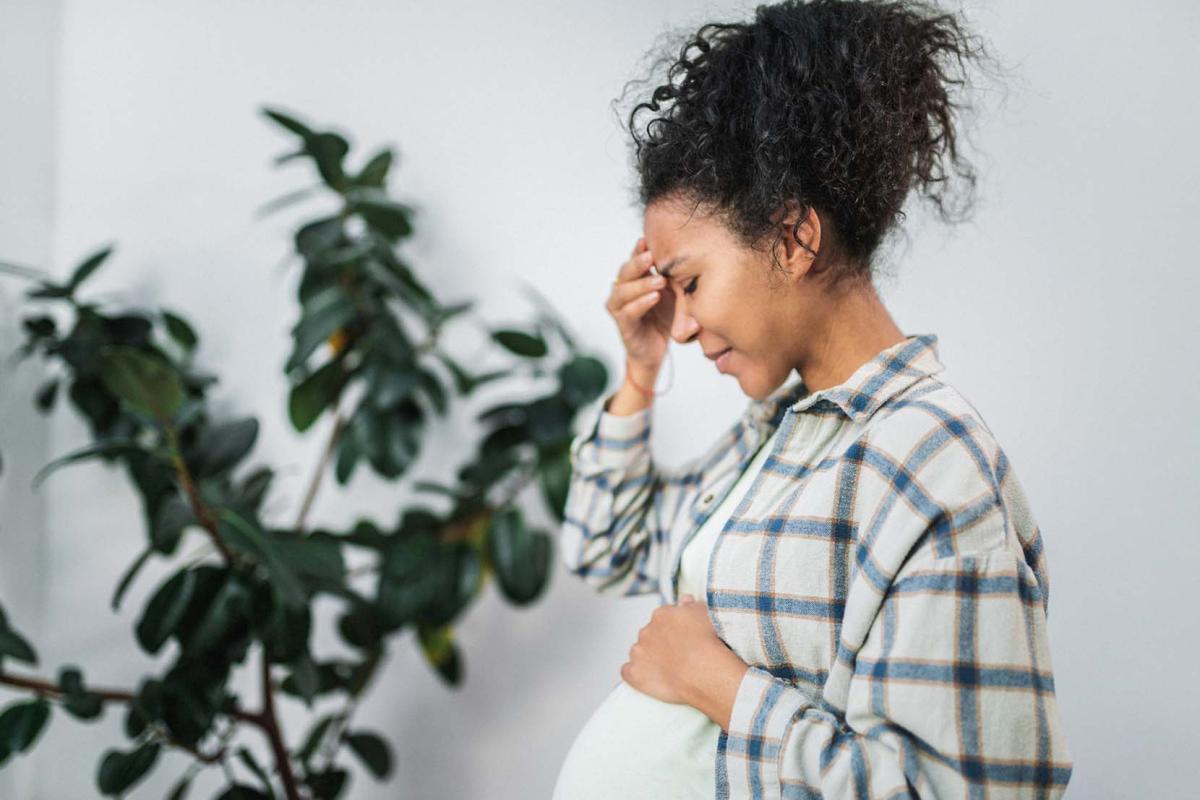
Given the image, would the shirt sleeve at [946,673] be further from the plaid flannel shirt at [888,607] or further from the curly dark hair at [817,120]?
the curly dark hair at [817,120]

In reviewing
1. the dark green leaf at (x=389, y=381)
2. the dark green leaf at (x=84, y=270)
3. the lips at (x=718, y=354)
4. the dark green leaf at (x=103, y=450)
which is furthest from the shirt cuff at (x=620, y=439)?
the dark green leaf at (x=84, y=270)

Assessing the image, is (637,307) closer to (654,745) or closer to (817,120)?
(817,120)

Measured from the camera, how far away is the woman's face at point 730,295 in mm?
892

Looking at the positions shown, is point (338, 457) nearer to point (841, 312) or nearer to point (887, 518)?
point (841, 312)

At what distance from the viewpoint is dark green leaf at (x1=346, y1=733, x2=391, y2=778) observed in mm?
1714

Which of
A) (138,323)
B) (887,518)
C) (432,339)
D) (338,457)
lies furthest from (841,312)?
(138,323)

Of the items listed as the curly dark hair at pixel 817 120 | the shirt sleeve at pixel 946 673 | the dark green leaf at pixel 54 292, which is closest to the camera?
the shirt sleeve at pixel 946 673

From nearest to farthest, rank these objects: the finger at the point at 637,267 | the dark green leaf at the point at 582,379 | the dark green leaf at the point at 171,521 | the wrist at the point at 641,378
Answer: the finger at the point at 637,267
the wrist at the point at 641,378
the dark green leaf at the point at 171,521
the dark green leaf at the point at 582,379

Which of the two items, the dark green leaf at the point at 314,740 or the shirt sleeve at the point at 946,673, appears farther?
the dark green leaf at the point at 314,740

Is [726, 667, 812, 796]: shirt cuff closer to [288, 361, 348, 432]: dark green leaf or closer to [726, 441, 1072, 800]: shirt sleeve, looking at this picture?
[726, 441, 1072, 800]: shirt sleeve

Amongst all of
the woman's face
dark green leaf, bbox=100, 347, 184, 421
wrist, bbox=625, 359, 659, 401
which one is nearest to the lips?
the woman's face

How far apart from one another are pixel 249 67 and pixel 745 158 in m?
1.37

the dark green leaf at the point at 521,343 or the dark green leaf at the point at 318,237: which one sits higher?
the dark green leaf at the point at 318,237

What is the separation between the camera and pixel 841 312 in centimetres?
92
